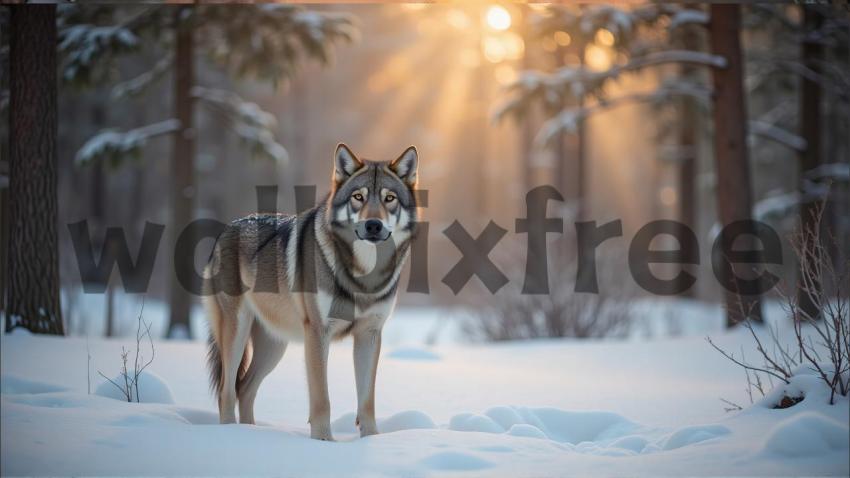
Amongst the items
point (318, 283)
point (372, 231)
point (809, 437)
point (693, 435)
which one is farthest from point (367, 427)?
point (809, 437)

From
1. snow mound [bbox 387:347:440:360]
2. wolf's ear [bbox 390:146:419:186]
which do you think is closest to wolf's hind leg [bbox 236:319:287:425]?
wolf's ear [bbox 390:146:419:186]

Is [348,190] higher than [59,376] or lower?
higher

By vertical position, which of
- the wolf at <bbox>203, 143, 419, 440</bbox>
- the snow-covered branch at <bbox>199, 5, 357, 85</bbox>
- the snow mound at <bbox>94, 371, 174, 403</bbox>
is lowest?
the snow mound at <bbox>94, 371, 174, 403</bbox>

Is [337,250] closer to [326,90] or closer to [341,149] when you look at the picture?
[341,149]

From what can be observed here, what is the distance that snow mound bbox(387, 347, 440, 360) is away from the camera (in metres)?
7.88

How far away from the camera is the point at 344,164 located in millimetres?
4285

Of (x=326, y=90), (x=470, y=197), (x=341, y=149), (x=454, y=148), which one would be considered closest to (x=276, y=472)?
(x=341, y=149)

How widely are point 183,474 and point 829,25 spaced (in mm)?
12256

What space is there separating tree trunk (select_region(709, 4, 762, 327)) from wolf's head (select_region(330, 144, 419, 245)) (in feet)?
22.6

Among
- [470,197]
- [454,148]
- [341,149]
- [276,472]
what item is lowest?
[276,472]

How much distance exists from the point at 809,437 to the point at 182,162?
950 centimetres

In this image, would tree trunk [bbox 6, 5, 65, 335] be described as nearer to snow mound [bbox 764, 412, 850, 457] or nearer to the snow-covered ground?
the snow-covered ground

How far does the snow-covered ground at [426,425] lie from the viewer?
3314 millimetres

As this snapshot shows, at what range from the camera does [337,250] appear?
436 cm
